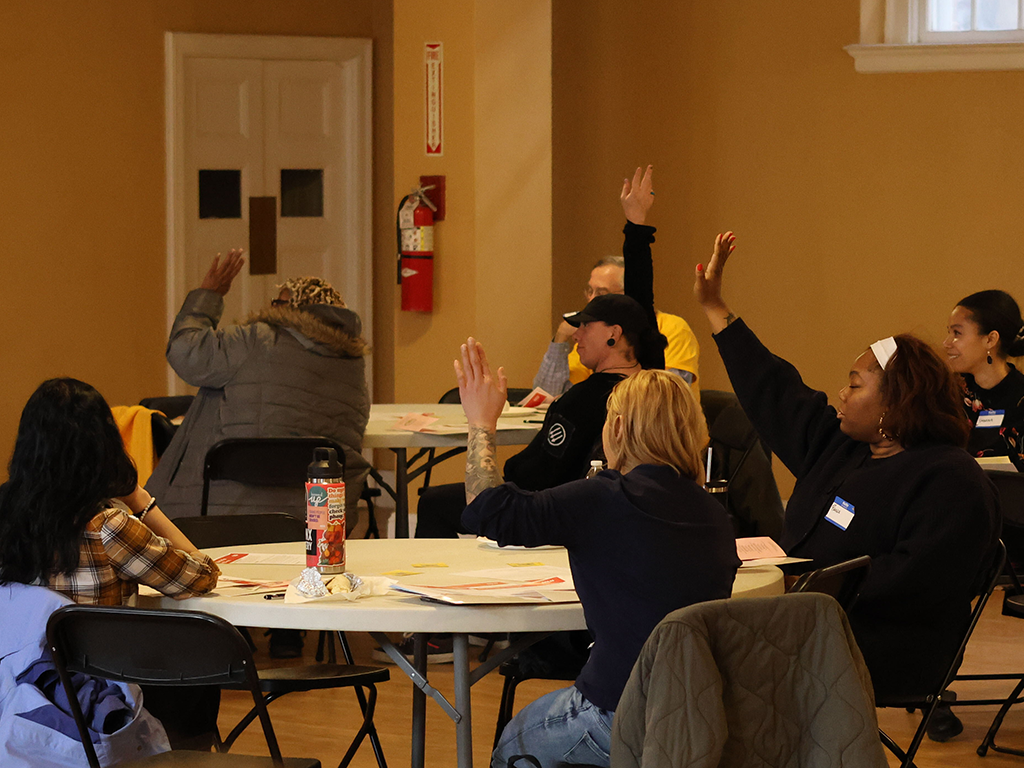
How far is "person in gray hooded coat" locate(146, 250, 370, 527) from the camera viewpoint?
4520 millimetres

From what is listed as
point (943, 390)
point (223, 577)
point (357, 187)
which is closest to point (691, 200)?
point (357, 187)

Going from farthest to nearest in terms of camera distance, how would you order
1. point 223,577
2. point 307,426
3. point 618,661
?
point 307,426 < point 223,577 < point 618,661

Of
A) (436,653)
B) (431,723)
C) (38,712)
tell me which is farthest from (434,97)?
(38,712)

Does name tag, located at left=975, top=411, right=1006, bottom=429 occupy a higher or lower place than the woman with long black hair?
lower

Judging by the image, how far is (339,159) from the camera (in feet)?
26.7

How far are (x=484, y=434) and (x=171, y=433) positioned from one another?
2.42m

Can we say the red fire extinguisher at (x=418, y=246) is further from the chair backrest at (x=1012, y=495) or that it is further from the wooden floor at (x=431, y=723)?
the chair backrest at (x=1012, y=495)

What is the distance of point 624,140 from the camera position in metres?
7.31

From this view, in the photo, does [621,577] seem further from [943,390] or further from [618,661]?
[943,390]

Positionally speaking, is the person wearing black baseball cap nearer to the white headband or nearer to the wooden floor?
the white headband

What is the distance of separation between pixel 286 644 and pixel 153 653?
2505mm

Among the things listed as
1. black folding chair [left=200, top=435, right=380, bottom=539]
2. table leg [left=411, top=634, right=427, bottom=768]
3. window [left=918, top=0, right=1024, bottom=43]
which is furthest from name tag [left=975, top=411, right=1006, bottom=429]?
table leg [left=411, top=634, right=427, bottom=768]

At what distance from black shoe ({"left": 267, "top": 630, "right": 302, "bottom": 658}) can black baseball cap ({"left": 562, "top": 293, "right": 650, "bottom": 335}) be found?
1.63 m

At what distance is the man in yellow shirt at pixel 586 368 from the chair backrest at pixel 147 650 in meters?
3.45
